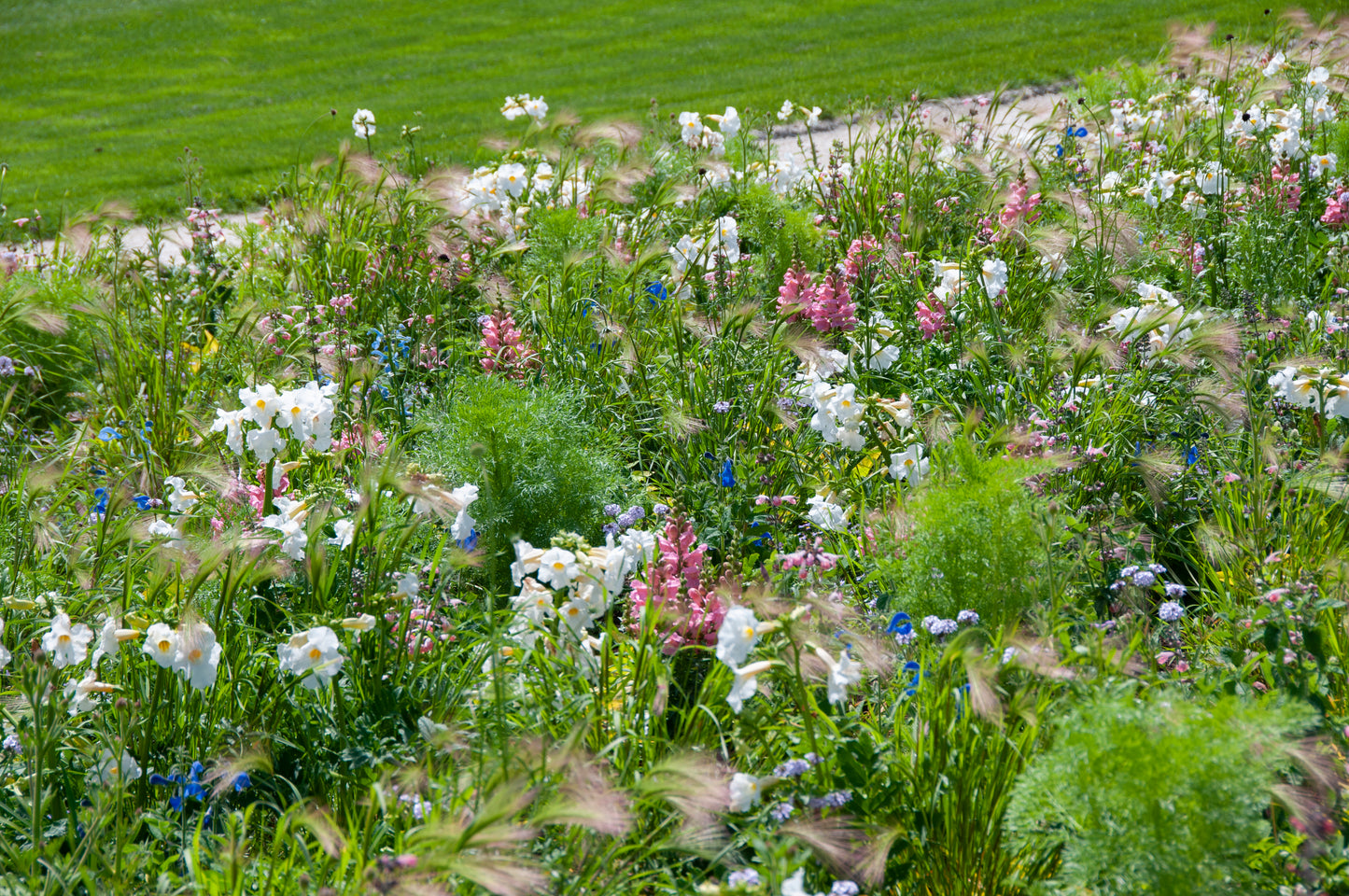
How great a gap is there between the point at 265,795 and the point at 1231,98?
6220 millimetres

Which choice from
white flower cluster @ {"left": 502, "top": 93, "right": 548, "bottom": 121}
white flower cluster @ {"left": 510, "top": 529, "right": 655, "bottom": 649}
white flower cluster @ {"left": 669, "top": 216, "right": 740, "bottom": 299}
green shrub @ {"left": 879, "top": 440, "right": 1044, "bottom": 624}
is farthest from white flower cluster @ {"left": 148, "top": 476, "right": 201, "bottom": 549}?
white flower cluster @ {"left": 502, "top": 93, "right": 548, "bottom": 121}

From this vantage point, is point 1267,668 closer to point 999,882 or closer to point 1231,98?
point 999,882

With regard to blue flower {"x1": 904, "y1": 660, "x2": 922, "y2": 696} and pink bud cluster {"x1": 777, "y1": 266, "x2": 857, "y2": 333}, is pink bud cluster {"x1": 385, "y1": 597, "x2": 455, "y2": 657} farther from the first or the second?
pink bud cluster {"x1": 777, "y1": 266, "x2": 857, "y2": 333}

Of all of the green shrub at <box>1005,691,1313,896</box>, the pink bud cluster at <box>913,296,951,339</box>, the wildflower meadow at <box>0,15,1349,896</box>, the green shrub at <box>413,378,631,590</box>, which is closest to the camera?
→ the green shrub at <box>1005,691,1313,896</box>

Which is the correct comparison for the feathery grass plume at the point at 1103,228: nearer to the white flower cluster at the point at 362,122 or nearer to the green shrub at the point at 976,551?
the green shrub at the point at 976,551

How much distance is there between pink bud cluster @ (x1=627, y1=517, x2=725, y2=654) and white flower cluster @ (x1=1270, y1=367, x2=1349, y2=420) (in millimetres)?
1704

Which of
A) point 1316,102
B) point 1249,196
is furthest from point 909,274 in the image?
point 1316,102

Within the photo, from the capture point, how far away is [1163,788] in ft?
5.26

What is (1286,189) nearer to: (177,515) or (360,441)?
(360,441)

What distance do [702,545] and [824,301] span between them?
1.53m

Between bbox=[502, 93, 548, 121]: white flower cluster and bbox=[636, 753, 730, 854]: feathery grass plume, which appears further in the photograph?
bbox=[502, 93, 548, 121]: white flower cluster

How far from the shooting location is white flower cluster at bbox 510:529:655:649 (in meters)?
2.29

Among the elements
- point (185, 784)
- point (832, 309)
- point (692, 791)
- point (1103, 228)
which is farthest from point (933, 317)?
point (185, 784)

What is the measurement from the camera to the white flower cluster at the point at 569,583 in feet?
7.52
